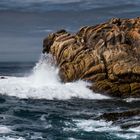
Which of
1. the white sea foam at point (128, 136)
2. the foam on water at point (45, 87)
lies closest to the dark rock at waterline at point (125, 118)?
the white sea foam at point (128, 136)

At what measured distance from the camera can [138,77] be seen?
67250 mm

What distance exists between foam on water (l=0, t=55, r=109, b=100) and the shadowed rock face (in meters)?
1.48

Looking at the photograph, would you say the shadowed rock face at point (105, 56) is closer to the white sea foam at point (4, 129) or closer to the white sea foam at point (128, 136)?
the white sea foam at point (128, 136)

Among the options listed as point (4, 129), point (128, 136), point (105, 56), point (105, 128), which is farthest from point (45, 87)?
point (128, 136)

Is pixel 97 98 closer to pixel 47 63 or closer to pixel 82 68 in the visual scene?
pixel 82 68

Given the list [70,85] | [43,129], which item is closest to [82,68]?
[70,85]

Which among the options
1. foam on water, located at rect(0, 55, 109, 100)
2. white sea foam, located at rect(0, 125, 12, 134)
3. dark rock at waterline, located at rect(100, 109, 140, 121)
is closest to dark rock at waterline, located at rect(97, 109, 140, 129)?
dark rock at waterline, located at rect(100, 109, 140, 121)

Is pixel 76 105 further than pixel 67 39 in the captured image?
No

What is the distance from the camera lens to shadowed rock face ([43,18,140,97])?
6719cm

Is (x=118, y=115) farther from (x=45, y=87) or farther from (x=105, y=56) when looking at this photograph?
(x=45, y=87)

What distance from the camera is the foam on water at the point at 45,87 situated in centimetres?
6794

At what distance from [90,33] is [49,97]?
574 inches

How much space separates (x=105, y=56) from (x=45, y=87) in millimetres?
10448

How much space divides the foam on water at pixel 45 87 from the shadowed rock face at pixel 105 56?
1.48 meters
